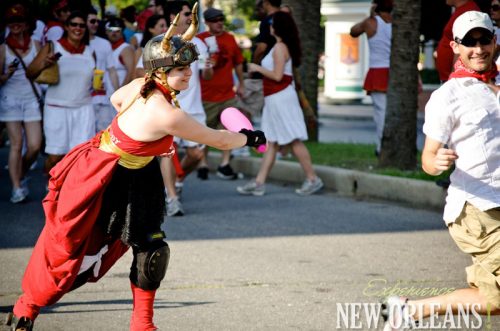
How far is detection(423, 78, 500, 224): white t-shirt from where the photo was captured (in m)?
5.38

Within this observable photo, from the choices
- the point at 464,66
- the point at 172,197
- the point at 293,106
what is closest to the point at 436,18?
the point at 293,106

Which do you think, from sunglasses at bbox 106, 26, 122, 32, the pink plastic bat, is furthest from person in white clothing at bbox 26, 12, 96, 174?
the pink plastic bat

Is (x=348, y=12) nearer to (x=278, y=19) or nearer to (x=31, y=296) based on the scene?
(x=278, y=19)

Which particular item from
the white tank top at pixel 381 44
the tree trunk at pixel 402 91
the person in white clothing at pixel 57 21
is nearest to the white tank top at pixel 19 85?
the person in white clothing at pixel 57 21

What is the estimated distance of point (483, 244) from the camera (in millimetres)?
5297

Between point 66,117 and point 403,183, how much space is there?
3446 millimetres

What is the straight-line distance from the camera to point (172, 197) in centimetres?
1052

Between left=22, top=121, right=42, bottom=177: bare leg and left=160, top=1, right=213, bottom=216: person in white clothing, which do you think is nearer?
left=160, top=1, right=213, bottom=216: person in white clothing

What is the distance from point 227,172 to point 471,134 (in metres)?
8.20

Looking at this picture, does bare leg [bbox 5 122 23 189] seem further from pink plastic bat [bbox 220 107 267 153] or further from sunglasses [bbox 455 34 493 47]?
sunglasses [bbox 455 34 493 47]

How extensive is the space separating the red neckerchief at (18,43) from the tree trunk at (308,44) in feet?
16.9

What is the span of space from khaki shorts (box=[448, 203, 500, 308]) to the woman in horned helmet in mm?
1167

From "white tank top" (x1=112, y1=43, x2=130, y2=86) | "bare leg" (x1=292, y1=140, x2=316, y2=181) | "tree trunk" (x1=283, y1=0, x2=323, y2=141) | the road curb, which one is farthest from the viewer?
"tree trunk" (x1=283, y1=0, x2=323, y2=141)

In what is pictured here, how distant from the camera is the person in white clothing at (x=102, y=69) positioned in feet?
38.5
